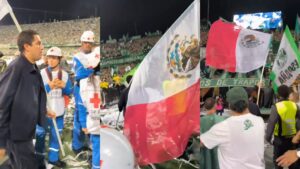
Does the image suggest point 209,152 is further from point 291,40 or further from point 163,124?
point 291,40

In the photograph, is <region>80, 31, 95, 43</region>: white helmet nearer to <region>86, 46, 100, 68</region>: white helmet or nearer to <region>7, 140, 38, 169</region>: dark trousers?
<region>86, 46, 100, 68</region>: white helmet

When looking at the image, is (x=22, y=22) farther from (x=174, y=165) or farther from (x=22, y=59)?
(x=174, y=165)

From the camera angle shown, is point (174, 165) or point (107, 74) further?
point (174, 165)

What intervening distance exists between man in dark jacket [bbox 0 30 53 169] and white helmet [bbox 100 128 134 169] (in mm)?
480

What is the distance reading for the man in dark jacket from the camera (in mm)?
→ 2641

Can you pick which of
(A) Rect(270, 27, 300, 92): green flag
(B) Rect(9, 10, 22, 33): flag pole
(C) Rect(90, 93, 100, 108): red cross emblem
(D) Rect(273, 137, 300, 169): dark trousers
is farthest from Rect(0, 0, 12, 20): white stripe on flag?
(D) Rect(273, 137, 300, 169): dark trousers

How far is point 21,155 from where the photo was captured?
2775mm

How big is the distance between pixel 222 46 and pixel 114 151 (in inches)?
52.1

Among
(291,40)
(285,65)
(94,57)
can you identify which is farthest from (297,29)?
(94,57)

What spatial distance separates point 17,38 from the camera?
289cm

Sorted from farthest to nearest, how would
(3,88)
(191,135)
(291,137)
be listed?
1. (291,137)
2. (191,135)
3. (3,88)

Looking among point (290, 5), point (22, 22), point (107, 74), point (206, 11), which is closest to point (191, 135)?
point (107, 74)

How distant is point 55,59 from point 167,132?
103cm

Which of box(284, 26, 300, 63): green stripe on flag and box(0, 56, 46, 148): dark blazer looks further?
box(284, 26, 300, 63): green stripe on flag
